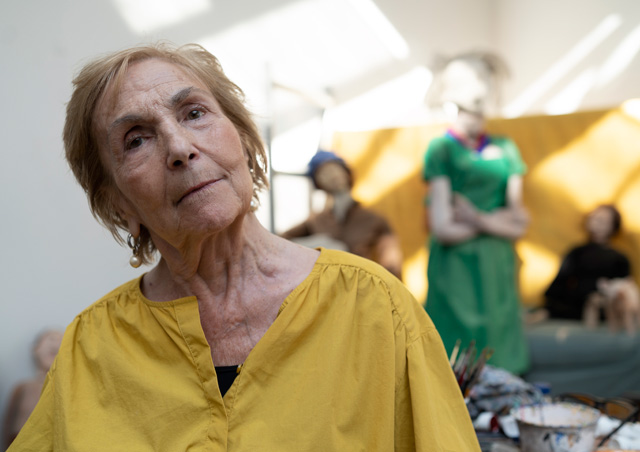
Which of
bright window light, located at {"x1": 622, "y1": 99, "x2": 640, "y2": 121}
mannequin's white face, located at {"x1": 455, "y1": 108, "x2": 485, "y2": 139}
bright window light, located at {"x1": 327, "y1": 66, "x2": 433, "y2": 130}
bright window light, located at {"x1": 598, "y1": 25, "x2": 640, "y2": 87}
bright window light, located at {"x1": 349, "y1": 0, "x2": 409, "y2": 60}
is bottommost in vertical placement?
mannequin's white face, located at {"x1": 455, "y1": 108, "x2": 485, "y2": 139}

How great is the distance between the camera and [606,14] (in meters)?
5.01

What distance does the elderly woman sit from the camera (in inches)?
40.4

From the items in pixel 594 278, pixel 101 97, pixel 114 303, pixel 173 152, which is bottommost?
pixel 594 278

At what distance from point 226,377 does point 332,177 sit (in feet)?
8.57

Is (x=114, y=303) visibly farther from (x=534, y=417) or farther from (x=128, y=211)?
(x=534, y=417)

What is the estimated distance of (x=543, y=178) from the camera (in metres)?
4.22

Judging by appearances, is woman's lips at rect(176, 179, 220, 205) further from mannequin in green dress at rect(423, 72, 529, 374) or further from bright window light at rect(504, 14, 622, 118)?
bright window light at rect(504, 14, 622, 118)

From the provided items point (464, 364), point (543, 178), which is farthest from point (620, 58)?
point (464, 364)

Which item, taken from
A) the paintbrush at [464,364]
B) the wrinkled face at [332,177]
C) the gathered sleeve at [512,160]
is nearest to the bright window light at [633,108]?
the gathered sleeve at [512,160]

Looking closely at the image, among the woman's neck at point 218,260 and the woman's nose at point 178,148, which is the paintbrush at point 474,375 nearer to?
the woman's neck at point 218,260

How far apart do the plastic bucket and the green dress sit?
1727 millimetres

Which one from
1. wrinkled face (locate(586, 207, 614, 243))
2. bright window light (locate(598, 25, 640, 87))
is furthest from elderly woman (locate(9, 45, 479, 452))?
bright window light (locate(598, 25, 640, 87))

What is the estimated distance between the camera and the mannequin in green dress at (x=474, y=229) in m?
2.96

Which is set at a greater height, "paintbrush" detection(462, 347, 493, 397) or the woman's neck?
the woman's neck
